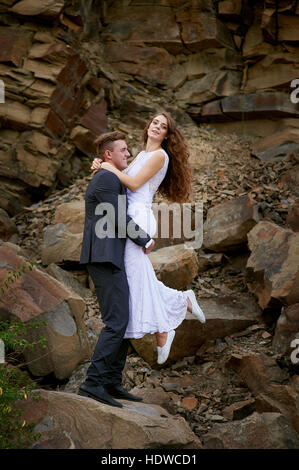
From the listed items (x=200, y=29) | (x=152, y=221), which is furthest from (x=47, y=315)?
(x=200, y=29)

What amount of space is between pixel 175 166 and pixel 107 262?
1132mm

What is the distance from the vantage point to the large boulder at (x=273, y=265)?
505 centimetres

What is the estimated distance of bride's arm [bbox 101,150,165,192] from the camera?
3652 millimetres

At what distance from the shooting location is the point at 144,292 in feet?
11.9

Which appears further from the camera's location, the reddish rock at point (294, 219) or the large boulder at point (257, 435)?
the reddish rock at point (294, 219)

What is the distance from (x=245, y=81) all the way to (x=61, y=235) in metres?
5.89

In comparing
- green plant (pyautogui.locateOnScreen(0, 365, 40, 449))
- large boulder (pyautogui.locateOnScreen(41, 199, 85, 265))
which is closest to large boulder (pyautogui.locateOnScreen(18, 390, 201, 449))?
green plant (pyautogui.locateOnScreen(0, 365, 40, 449))

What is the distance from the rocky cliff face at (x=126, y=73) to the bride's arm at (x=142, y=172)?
186 inches

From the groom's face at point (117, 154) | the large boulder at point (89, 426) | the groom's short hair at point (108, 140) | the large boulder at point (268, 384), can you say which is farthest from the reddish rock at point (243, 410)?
the groom's short hair at point (108, 140)

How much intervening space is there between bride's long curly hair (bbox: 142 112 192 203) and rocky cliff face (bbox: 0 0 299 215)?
4.49 metres

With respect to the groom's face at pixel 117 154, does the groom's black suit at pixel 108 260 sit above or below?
below

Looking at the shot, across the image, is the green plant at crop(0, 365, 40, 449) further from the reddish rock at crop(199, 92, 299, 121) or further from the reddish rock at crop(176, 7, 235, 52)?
the reddish rock at crop(176, 7, 235, 52)

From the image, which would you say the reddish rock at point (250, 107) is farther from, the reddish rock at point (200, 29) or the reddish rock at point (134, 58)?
the reddish rock at point (134, 58)

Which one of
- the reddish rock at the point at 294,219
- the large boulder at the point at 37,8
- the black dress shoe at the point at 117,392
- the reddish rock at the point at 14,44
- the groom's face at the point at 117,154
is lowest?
the black dress shoe at the point at 117,392
